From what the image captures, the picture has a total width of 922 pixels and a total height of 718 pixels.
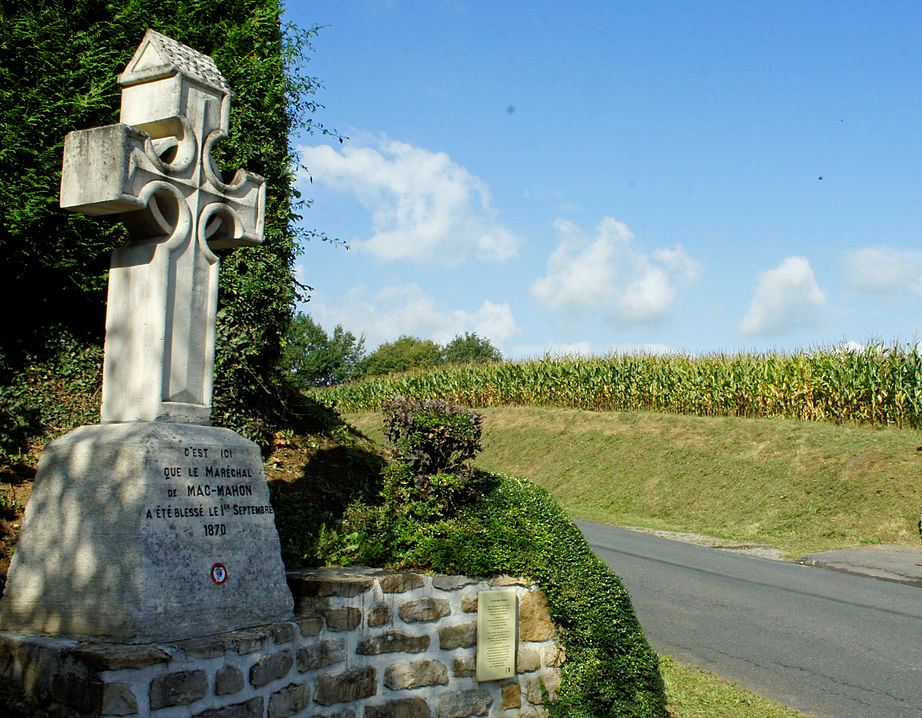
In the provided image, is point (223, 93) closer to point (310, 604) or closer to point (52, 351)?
point (310, 604)

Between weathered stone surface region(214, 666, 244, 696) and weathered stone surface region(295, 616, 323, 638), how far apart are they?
57 centimetres

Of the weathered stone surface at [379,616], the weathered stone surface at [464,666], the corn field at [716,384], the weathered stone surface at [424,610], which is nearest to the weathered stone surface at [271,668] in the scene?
the weathered stone surface at [379,616]

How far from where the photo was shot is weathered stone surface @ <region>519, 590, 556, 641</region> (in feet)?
20.4

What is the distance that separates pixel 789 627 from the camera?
9758mm

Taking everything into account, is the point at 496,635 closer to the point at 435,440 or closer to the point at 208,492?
the point at 435,440

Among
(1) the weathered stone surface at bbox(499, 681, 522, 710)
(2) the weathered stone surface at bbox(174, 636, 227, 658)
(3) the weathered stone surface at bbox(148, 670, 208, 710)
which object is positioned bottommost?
(1) the weathered stone surface at bbox(499, 681, 522, 710)

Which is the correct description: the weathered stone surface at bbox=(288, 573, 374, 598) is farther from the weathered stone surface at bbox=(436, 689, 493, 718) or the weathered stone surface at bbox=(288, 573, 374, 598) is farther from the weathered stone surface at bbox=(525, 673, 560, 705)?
the weathered stone surface at bbox=(525, 673, 560, 705)

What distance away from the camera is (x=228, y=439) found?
5086mm

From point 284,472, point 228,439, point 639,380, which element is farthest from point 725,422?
point 228,439

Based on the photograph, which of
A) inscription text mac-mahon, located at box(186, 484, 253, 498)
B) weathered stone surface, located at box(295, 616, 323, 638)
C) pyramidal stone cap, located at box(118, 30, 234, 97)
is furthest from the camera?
pyramidal stone cap, located at box(118, 30, 234, 97)

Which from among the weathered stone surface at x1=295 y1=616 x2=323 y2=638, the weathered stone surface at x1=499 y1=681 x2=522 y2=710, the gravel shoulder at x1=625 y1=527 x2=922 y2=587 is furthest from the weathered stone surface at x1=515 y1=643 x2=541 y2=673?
the gravel shoulder at x1=625 y1=527 x2=922 y2=587

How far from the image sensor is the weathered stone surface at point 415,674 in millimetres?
5539

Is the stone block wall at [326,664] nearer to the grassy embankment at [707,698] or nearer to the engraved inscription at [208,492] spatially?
the engraved inscription at [208,492]

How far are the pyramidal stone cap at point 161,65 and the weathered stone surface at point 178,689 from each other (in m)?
3.25
